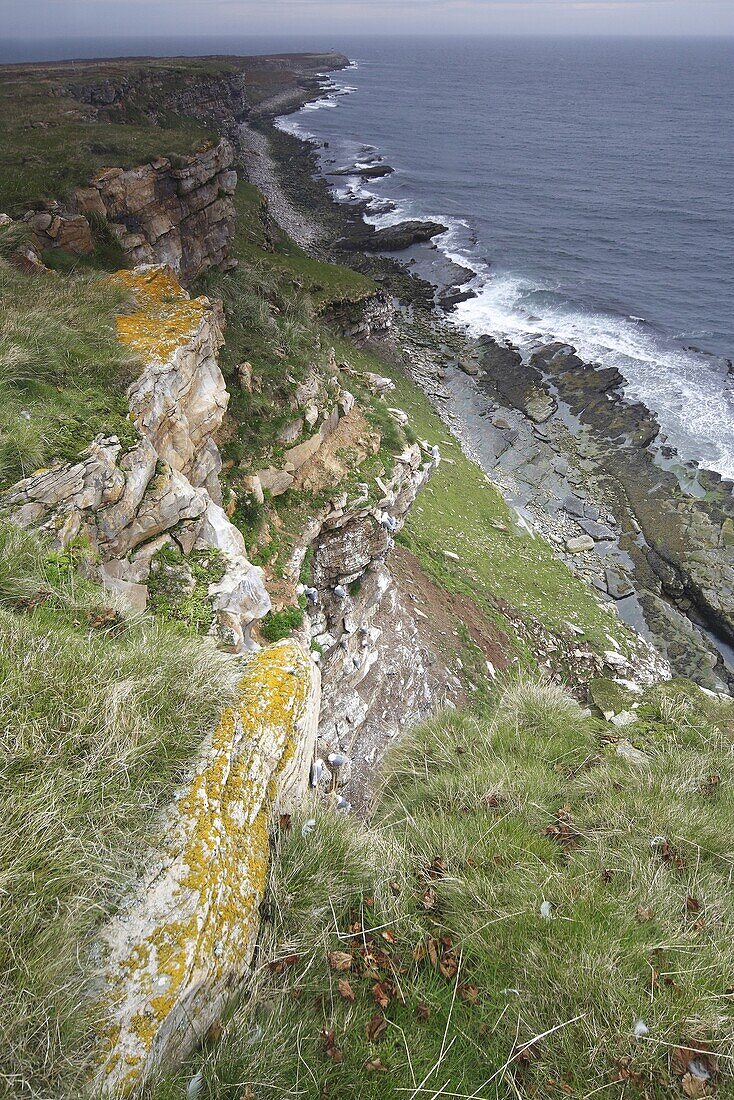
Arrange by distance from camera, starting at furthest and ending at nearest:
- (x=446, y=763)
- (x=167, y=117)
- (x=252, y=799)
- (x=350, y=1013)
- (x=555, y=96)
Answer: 1. (x=555, y=96)
2. (x=167, y=117)
3. (x=446, y=763)
4. (x=252, y=799)
5. (x=350, y=1013)

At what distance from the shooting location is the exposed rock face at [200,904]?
2.72 m

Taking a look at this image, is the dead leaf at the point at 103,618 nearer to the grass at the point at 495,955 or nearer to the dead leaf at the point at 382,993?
the grass at the point at 495,955

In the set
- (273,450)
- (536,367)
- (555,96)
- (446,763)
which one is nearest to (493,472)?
(536,367)

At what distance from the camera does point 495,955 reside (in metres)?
3.64

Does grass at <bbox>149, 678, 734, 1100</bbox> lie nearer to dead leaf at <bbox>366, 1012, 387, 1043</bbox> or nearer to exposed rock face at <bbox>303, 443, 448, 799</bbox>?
dead leaf at <bbox>366, 1012, 387, 1043</bbox>

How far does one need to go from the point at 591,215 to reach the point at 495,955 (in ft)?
234

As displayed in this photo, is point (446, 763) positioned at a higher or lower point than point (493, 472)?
higher

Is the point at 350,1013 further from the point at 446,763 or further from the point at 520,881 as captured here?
the point at 446,763

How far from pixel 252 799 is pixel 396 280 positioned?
51.3 meters

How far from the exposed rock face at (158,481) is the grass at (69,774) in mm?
1477

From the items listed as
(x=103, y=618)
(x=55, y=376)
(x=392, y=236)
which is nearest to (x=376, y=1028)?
(x=103, y=618)

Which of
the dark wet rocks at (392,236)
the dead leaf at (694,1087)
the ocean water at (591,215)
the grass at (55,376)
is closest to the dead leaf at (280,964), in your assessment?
the dead leaf at (694,1087)

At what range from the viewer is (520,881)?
13.3ft

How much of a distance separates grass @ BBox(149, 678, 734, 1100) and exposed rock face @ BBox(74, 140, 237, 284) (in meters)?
20.1
